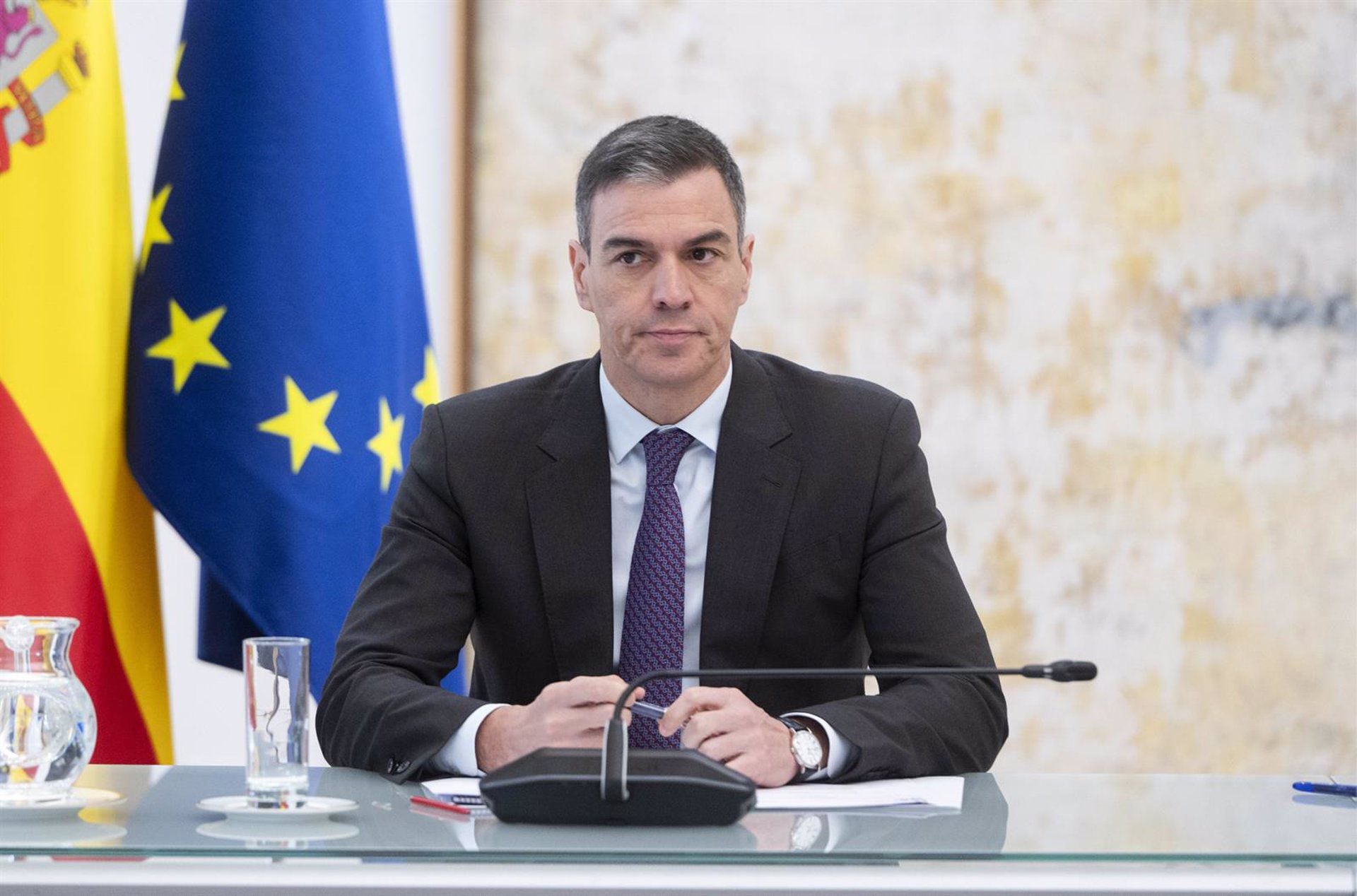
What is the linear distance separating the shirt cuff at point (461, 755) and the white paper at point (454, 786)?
0.05 meters

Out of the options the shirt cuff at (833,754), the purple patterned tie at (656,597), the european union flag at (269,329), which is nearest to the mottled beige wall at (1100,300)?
the european union flag at (269,329)

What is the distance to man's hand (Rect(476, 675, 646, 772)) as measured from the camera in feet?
5.14

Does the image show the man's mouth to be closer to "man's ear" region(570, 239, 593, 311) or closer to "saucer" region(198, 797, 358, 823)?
"man's ear" region(570, 239, 593, 311)

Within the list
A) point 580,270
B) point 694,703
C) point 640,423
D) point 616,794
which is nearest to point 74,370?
point 580,270

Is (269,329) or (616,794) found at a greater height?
(269,329)

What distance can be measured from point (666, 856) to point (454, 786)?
467 mm

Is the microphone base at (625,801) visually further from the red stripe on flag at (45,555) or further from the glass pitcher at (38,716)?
the red stripe on flag at (45,555)

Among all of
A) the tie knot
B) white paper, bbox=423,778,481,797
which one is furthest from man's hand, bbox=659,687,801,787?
the tie knot

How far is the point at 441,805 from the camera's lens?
4.33 feet

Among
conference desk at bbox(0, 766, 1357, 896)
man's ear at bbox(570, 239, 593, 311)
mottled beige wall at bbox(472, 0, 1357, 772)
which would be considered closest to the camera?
conference desk at bbox(0, 766, 1357, 896)

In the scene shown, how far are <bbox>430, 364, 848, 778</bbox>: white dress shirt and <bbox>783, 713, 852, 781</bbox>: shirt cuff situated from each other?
438 mm

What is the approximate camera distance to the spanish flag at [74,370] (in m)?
2.33

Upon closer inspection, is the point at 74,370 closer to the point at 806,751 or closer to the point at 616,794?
the point at 806,751

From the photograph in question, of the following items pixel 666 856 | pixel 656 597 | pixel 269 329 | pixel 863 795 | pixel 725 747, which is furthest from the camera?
pixel 269 329
